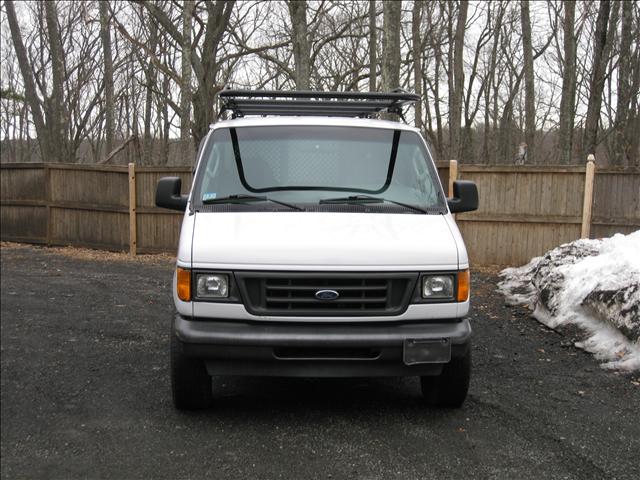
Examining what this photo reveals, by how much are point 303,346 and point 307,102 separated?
269 cm

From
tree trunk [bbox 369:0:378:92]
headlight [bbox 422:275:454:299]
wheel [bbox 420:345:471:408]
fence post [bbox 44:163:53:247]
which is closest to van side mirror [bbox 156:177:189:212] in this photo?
headlight [bbox 422:275:454:299]

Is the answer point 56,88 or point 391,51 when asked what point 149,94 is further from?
point 391,51

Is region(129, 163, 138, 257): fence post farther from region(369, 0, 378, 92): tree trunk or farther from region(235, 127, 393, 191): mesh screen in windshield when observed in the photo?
region(369, 0, 378, 92): tree trunk

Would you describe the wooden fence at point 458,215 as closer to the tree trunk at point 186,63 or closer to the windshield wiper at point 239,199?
the tree trunk at point 186,63

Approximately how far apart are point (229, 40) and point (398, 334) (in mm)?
20074

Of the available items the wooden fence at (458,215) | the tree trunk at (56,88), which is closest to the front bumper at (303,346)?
the wooden fence at (458,215)

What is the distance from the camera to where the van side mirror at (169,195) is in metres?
4.75

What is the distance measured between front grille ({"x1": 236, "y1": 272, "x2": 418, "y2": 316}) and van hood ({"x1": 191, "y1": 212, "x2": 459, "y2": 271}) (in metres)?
0.07

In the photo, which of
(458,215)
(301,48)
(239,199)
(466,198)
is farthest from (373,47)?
(239,199)

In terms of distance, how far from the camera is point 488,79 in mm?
35656

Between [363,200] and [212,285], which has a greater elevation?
[363,200]

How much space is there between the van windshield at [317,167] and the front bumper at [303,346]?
105 centimetres

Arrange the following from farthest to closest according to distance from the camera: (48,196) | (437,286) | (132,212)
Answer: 1. (48,196)
2. (132,212)
3. (437,286)

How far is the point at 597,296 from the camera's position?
6.26m
